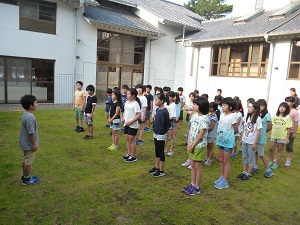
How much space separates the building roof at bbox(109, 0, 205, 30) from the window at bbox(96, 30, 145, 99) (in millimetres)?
2327

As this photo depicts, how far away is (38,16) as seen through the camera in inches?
510

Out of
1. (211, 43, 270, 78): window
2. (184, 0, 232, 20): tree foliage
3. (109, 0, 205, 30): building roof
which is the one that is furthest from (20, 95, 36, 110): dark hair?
(184, 0, 232, 20): tree foliage

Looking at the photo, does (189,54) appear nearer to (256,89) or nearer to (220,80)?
(220,80)

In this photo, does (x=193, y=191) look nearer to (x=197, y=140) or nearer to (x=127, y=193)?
(x=197, y=140)

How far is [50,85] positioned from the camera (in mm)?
13938

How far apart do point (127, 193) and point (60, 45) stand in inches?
457

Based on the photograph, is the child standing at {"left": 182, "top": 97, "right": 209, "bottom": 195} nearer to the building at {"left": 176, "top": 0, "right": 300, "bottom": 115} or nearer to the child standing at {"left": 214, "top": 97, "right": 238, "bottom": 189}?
the child standing at {"left": 214, "top": 97, "right": 238, "bottom": 189}

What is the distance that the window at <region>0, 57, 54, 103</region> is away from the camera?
12.6 meters

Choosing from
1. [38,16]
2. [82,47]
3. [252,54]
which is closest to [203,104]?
[252,54]

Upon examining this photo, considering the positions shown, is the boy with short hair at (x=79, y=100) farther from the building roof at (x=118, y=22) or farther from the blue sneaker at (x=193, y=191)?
the building roof at (x=118, y=22)

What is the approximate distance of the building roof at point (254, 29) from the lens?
478 inches

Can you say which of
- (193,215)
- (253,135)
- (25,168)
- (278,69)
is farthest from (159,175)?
(278,69)

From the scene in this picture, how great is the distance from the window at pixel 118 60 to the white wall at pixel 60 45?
79cm

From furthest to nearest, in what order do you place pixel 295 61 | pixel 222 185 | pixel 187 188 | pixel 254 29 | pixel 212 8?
pixel 212 8
pixel 254 29
pixel 295 61
pixel 222 185
pixel 187 188
